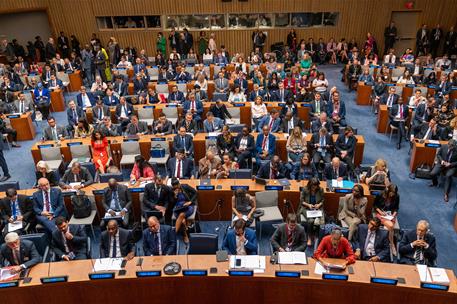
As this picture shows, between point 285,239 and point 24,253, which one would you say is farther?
point 285,239

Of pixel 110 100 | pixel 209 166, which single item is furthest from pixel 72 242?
pixel 110 100

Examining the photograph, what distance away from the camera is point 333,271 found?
5.08 meters

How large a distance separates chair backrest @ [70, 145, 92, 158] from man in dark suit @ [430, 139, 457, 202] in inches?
308

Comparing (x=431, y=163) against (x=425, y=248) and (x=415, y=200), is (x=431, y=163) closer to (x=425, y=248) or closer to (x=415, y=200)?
(x=415, y=200)

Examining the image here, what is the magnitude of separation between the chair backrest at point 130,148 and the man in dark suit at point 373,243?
5459mm

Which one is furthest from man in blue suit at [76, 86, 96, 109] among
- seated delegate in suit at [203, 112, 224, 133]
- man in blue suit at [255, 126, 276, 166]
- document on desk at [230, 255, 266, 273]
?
document on desk at [230, 255, 266, 273]

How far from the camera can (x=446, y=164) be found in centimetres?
827

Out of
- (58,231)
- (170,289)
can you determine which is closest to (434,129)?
(170,289)

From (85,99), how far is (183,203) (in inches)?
252

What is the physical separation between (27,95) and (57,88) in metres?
1.33

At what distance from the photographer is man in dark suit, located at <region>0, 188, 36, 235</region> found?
267 inches

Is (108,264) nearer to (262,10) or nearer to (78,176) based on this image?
(78,176)

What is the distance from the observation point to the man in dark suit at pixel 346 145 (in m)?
8.70

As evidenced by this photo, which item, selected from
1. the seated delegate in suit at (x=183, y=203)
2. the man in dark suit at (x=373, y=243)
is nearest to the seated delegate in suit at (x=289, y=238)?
the man in dark suit at (x=373, y=243)
